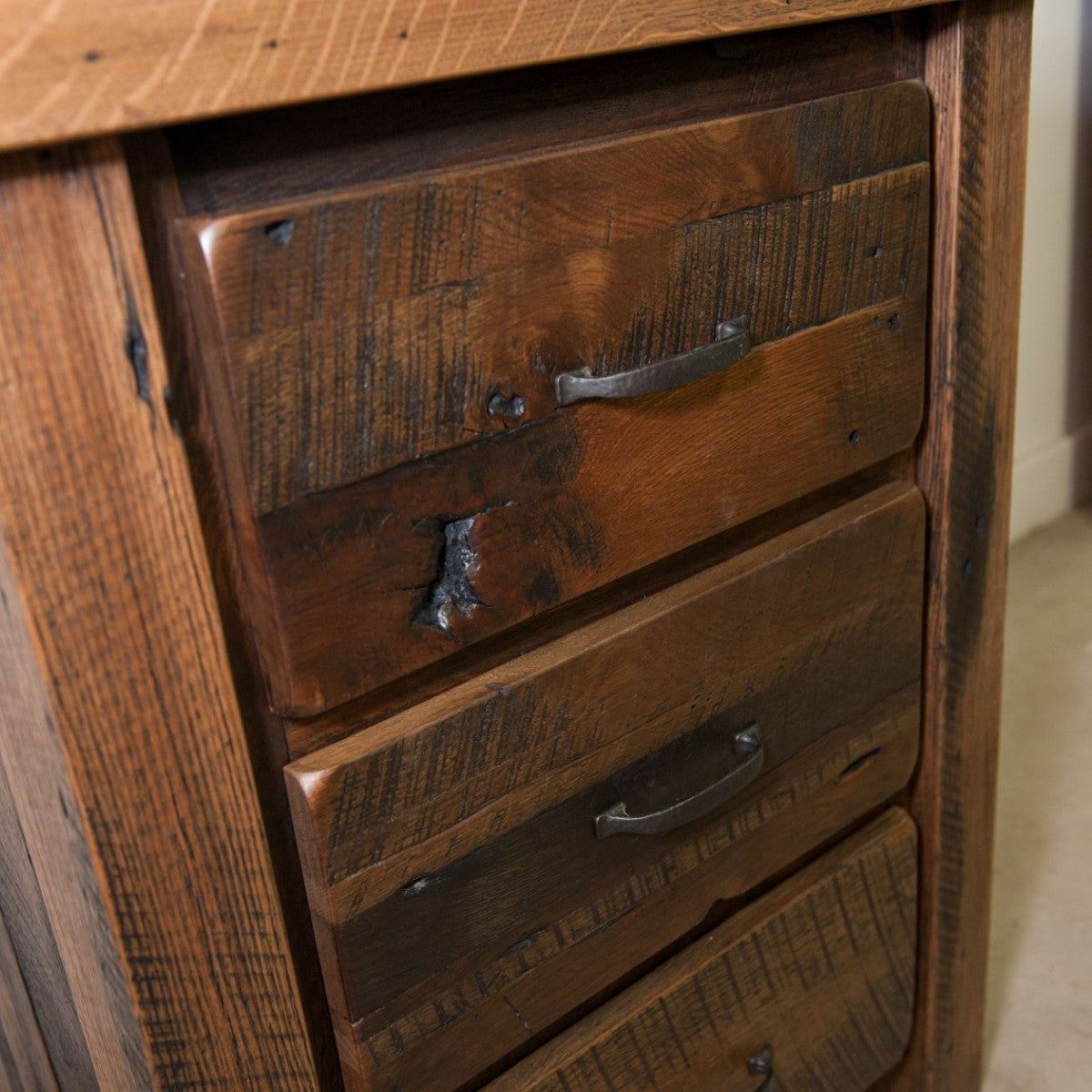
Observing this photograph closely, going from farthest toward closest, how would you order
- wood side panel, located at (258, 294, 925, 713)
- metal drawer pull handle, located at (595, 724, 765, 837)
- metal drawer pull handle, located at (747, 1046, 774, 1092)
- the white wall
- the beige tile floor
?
the white wall < the beige tile floor < metal drawer pull handle, located at (747, 1046, 774, 1092) < metal drawer pull handle, located at (595, 724, 765, 837) < wood side panel, located at (258, 294, 925, 713)

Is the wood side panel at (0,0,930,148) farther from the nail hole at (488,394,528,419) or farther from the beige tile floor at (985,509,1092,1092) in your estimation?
the beige tile floor at (985,509,1092,1092)

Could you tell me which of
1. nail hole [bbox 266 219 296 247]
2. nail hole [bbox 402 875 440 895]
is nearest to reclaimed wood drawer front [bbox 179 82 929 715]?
nail hole [bbox 266 219 296 247]

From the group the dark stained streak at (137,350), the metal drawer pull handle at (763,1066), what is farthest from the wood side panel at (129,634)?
the metal drawer pull handle at (763,1066)

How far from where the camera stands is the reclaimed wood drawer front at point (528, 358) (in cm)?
47

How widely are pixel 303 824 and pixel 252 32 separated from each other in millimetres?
307

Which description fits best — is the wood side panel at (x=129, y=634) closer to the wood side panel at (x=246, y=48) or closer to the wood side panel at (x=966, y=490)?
the wood side panel at (x=246, y=48)

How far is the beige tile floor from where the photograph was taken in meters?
1.05

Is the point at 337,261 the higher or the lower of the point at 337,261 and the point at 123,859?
the higher

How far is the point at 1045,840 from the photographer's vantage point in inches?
50.6

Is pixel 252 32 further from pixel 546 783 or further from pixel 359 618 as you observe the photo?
pixel 546 783

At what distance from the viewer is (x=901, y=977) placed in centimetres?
87

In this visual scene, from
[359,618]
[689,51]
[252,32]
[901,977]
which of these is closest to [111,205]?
[252,32]

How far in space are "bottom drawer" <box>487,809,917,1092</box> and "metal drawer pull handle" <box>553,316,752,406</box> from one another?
0.34m

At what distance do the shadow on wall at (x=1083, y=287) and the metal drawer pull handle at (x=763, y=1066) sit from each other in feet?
4.65
